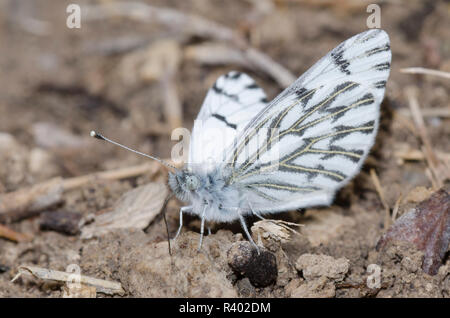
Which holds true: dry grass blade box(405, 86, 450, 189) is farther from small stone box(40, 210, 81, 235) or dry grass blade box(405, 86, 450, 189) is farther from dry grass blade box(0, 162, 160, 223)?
small stone box(40, 210, 81, 235)

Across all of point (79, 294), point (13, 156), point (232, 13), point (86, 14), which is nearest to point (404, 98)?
point (232, 13)

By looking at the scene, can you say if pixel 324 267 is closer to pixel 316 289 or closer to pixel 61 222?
pixel 316 289

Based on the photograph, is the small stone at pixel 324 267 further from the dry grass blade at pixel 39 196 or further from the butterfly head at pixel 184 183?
the dry grass blade at pixel 39 196

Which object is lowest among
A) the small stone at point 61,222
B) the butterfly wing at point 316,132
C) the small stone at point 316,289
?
the small stone at point 316,289

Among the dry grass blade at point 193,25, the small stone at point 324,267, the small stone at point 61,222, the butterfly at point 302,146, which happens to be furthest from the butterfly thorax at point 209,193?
the dry grass blade at point 193,25

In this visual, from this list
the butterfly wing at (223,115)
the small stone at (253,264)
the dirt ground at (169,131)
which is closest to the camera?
the small stone at (253,264)

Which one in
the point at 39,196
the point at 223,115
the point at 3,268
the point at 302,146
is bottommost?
the point at 3,268

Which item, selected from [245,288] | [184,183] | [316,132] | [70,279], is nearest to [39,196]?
[70,279]
